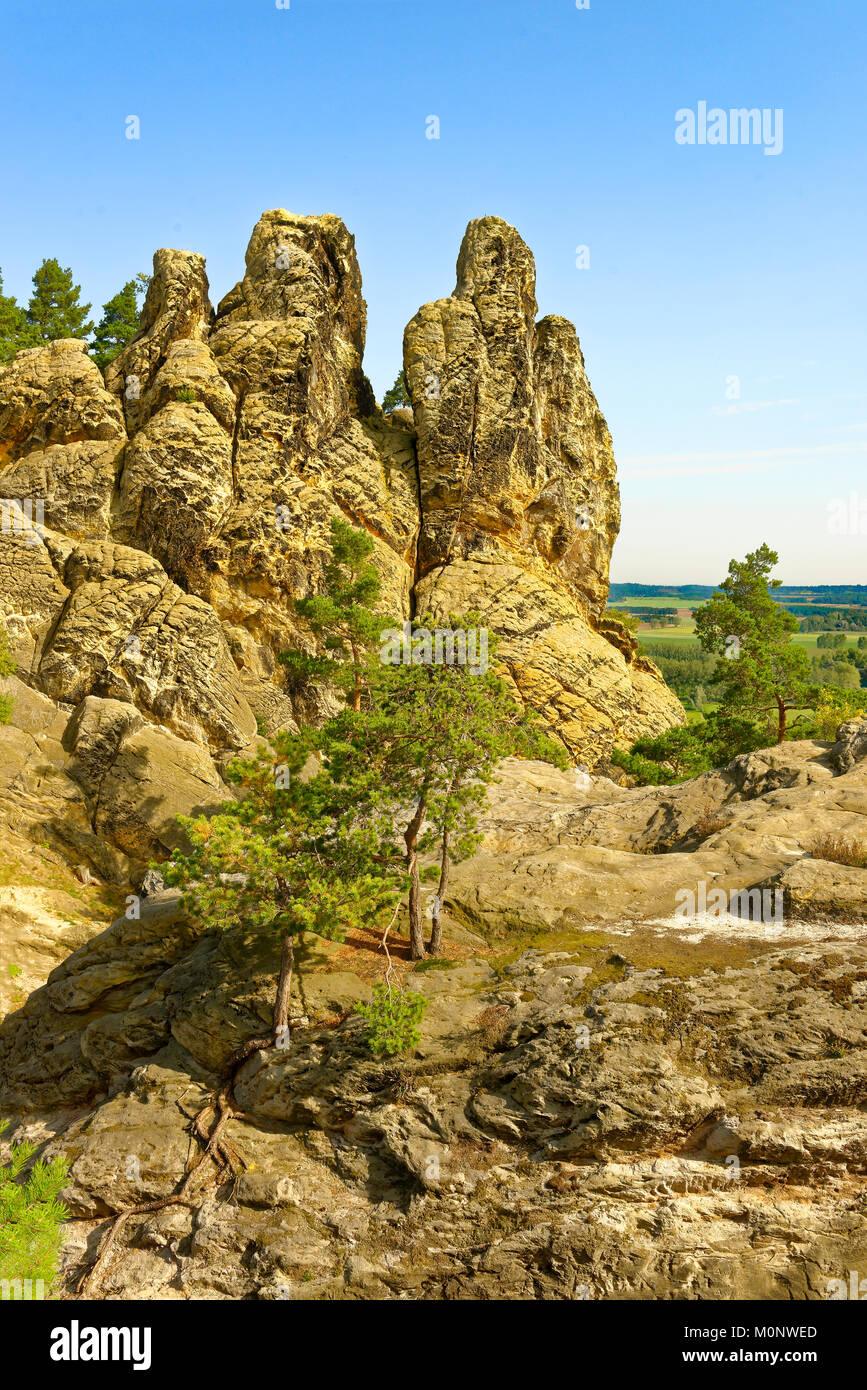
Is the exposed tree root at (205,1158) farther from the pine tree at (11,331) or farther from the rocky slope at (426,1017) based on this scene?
the pine tree at (11,331)

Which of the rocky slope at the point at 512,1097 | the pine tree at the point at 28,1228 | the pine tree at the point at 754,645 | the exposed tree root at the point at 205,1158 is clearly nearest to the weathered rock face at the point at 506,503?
the pine tree at the point at 754,645

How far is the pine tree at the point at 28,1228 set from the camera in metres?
12.1

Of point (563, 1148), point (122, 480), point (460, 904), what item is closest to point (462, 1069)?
point (563, 1148)

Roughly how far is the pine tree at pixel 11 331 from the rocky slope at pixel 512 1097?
5253 centimetres

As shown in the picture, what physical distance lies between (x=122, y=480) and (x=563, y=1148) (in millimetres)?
44270

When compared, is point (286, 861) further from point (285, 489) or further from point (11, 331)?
point (11, 331)

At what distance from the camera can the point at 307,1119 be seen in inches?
638

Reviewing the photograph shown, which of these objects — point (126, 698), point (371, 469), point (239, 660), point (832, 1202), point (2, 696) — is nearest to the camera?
point (832, 1202)

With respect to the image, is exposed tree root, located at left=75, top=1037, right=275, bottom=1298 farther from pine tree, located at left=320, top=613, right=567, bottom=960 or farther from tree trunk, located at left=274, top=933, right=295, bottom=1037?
pine tree, located at left=320, top=613, right=567, bottom=960

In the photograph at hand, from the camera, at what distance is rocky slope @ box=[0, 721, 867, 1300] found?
42.2ft

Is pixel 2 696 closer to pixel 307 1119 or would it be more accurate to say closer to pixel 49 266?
pixel 307 1119

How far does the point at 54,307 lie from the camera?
63.2 m

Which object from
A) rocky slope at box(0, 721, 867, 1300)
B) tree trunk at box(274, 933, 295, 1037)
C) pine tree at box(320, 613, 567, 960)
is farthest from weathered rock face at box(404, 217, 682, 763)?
tree trunk at box(274, 933, 295, 1037)

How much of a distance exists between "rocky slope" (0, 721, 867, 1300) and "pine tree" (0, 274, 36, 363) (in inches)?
2068
